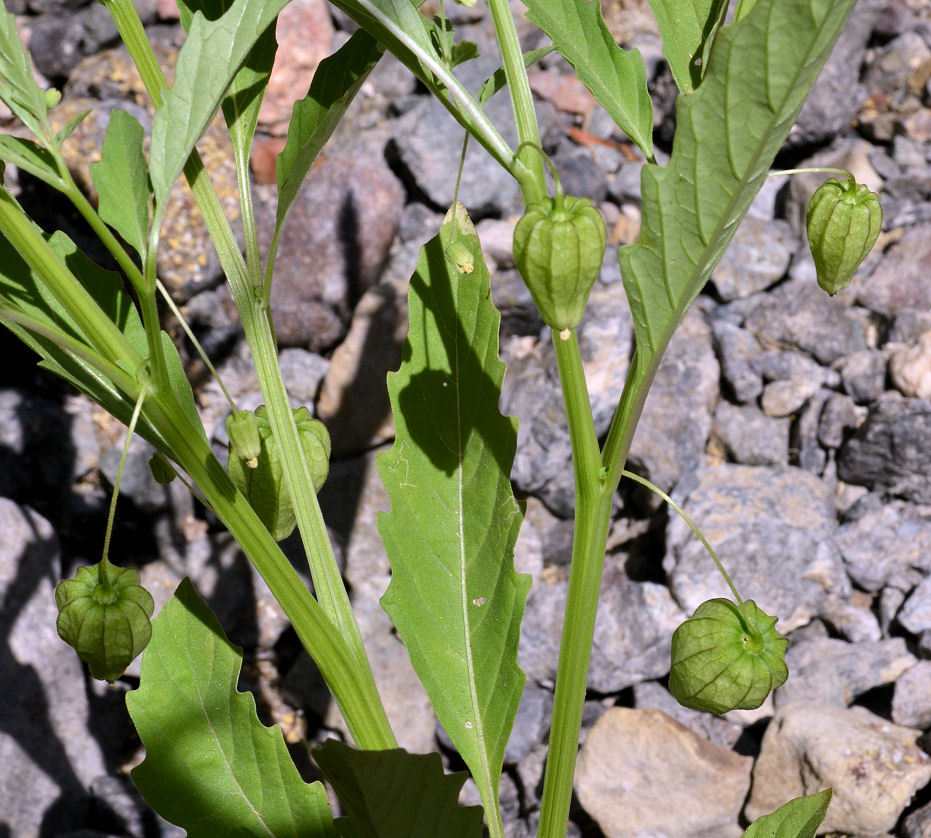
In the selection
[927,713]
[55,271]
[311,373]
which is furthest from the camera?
[311,373]

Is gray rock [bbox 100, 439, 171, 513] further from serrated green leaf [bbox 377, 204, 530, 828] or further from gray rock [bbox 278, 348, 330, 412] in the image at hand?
serrated green leaf [bbox 377, 204, 530, 828]

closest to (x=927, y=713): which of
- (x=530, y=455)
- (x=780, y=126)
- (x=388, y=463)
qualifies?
(x=530, y=455)

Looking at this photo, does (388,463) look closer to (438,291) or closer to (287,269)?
(438,291)

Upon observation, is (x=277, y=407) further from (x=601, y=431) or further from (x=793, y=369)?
(x=793, y=369)

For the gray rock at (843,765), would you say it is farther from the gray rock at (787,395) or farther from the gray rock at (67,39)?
the gray rock at (67,39)

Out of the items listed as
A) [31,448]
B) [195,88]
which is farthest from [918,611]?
[31,448]

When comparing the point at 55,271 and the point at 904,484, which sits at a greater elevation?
the point at 55,271

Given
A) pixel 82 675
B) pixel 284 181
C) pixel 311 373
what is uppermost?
pixel 284 181
